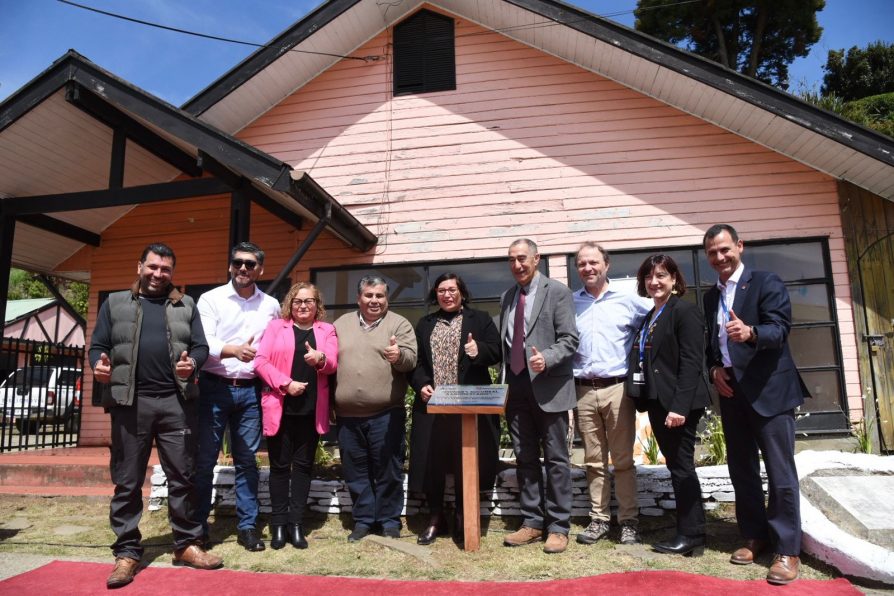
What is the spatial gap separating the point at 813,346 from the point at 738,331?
163 inches

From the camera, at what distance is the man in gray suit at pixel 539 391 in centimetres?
395

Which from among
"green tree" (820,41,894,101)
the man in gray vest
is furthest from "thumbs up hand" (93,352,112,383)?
"green tree" (820,41,894,101)

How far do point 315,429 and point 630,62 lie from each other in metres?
5.32

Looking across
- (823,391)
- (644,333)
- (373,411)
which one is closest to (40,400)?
(373,411)

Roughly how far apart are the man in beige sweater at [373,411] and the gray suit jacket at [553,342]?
0.83 metres

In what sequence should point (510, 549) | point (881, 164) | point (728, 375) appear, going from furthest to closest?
point (881, 164)
point (510, 549)
point (728, 375)

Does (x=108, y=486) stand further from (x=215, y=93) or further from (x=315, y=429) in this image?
(x=215, y=93)

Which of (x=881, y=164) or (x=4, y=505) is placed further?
(x=881, y=164)

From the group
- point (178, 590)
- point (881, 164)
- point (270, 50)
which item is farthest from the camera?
point (270, 50)

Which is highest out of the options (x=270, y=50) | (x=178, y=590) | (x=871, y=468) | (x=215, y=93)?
(x=270, y=50)

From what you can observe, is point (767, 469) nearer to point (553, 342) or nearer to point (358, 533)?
point (553, 342)

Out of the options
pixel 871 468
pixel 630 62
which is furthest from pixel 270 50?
pixel 871 468

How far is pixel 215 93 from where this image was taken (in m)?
7.39

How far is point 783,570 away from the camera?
3.30m
